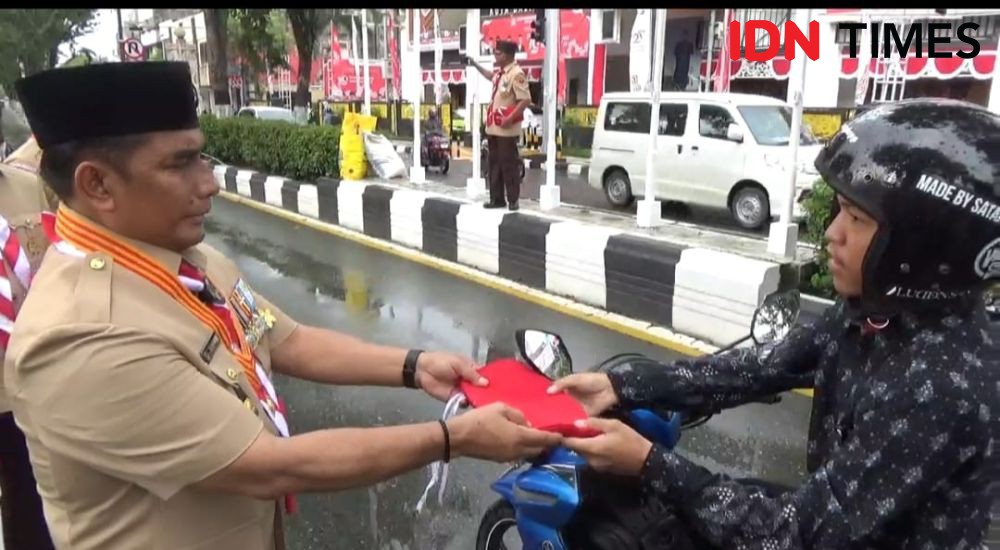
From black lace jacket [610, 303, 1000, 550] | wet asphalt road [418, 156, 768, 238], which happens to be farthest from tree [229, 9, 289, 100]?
black lace jacket [610, 303, 1000, 550]

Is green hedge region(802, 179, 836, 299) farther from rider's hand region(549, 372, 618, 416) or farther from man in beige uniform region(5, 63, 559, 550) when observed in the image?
man in beige uniform region(5, 63, 559, 550)

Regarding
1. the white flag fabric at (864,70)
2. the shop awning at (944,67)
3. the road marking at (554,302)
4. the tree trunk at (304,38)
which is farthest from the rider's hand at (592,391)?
the tree trunk at (304,38)

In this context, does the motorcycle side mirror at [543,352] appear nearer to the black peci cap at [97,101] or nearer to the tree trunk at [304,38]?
the black peci cap at [97,101]

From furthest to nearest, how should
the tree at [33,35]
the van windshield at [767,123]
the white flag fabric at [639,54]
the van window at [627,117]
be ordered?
the tree at [33,35]
the white flag fabric at [639,54]
the van window at [627,117]
the van windshield at [767,123]

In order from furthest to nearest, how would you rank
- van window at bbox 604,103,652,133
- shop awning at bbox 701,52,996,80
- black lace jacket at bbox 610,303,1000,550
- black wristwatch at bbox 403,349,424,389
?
shop awning at bbox 701,52,996,80, van window at bbox 604,103,652,133, black wristwatch at bbox 403,349,424,389, black lace jacket at bbox 610,303,1000,550

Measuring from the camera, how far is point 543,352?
188 cm

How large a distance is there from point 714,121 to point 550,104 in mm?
3104

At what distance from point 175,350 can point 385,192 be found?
7.67 meters

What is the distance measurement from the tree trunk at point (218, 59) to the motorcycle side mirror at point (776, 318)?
832 inches

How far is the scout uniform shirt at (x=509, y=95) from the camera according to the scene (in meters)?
8.02

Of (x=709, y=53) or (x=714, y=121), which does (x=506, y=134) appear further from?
(x=709, y=53)

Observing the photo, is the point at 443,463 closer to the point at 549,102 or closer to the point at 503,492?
the point at 503,492

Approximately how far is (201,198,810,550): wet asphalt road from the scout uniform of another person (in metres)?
1.24

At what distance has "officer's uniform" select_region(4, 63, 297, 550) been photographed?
1321 mm
